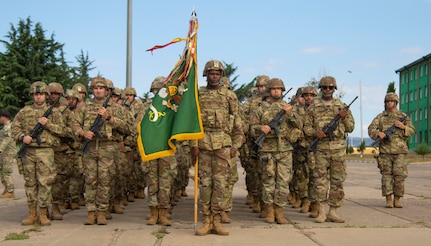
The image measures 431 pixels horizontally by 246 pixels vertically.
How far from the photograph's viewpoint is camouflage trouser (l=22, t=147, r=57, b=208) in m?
9.00

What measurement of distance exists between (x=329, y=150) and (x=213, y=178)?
236cm

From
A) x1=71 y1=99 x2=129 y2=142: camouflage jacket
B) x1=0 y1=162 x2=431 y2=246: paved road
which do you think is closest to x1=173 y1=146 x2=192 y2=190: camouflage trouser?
x1=0 y1=162 x2=431 y2=246: paved road

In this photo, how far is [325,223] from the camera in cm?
907

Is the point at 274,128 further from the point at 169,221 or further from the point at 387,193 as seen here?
the point at 387,193

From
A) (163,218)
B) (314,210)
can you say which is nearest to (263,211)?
(314,210)

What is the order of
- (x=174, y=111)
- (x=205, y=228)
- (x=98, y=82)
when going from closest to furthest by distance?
(x=205, y=228), (x=174, y=111), (x=98, y=82)

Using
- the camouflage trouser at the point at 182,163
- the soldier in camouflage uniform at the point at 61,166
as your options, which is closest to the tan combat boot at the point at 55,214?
the soldier in camouflage uniform at the point at 61,166

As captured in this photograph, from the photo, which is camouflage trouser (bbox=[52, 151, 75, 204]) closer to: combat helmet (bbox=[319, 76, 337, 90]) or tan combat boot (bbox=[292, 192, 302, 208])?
tan combat boot (bbox=[292, 192, 302, 208])

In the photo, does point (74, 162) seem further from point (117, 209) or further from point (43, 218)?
point (43, 218)

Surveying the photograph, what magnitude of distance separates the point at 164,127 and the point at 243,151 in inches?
120

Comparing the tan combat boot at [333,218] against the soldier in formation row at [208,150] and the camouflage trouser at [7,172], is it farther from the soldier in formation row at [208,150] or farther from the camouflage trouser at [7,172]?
the camouflage trouser at [7,172]

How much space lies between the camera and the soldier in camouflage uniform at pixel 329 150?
30.4 feet

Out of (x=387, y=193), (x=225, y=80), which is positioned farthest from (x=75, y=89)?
(x=387, y=193)

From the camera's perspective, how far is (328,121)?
9461 millimetres
